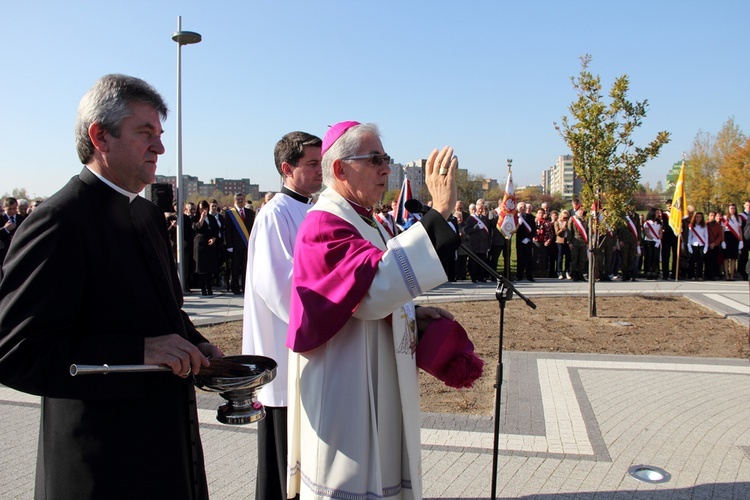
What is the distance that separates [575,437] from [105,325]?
3.91 metres

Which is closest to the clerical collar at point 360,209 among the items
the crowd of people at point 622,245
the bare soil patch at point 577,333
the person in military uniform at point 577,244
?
the bare soil patch at point 577,333

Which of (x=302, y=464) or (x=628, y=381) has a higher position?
(x=302, y=464)

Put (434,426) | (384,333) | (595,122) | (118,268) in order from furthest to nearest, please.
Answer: (595,122) → (434,426) → (384,333) → (118,268)

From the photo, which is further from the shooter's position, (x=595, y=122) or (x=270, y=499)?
(x=595, y=122)

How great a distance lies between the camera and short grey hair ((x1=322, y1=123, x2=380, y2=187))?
2.50 meters

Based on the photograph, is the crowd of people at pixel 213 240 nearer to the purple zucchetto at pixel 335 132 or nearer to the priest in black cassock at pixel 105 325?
the purple zucchetto at pixel 335 132

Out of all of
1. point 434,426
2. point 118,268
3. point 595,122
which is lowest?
point 434,426

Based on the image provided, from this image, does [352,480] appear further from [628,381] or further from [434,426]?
[628,381]

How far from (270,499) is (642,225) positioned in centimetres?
1690

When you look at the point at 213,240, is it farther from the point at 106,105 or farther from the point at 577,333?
the point at 106,105

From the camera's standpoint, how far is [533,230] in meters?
16.7

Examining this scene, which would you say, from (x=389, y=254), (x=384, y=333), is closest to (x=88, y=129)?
(x=389, y=254)

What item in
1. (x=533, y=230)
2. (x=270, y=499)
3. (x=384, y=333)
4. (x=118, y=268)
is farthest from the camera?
(x=533, y=230)

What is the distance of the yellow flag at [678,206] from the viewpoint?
15430 mm
